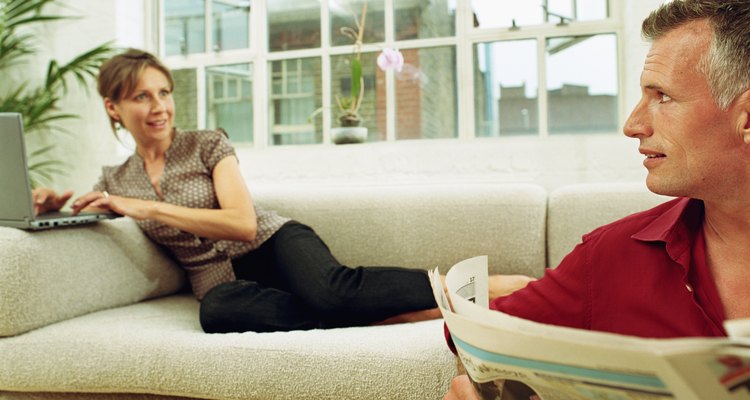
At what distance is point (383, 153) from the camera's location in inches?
104

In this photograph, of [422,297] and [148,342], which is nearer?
[148,342]

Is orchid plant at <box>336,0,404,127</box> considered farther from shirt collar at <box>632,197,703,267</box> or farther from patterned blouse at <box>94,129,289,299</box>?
shirt collar at <box>632,197,703,267</box>

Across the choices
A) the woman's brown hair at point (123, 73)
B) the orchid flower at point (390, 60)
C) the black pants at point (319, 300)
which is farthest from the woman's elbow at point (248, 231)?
the orchid flower at point (390, 60)

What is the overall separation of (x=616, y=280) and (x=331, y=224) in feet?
4.25

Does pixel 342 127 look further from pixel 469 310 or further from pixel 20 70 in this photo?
pixel 469 310

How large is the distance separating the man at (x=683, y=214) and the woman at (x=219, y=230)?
0.75 m

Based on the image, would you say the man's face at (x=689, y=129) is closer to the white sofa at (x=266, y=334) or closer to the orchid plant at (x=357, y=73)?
the white sofa at (x=266, y=334)

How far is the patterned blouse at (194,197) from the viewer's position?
6.25ft

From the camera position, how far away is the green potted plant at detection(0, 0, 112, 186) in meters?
2.86

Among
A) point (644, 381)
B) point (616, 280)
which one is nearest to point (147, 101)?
point (616, 280)

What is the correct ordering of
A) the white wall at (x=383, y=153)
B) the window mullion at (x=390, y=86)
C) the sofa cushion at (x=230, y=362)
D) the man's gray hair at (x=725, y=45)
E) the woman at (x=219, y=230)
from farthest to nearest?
the window mullion at (x=390, y=86) → the white wall at (x=383, y=153) → the woman at (x=219, y=230) → the sofa cushion at (x=230, y=362) → the man's gray hair at (x=725, y=45)

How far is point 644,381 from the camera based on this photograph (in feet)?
1.36

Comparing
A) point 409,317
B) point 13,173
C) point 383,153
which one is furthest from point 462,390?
point 383,153

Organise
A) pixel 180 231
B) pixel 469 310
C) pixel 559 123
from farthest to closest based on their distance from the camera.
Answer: pixel 559 123, pixel 180 231, pixel 469 310
